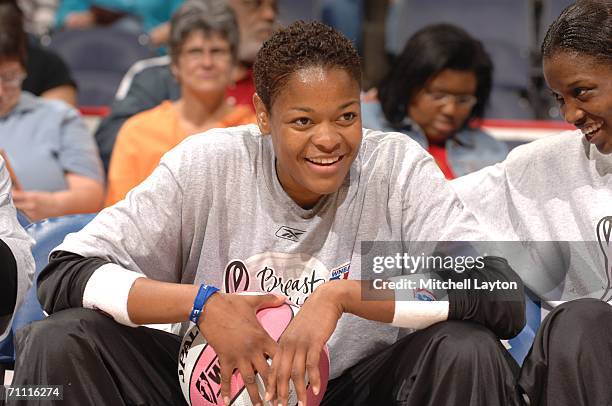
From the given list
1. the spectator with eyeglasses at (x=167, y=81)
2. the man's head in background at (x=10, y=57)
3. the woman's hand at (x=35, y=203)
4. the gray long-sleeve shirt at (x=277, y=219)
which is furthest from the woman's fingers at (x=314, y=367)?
the spectator with eyeglasses at (x=167, y=81)

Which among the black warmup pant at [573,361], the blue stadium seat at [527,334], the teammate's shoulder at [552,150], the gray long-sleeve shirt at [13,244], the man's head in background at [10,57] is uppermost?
the man's head in background at [10,57]

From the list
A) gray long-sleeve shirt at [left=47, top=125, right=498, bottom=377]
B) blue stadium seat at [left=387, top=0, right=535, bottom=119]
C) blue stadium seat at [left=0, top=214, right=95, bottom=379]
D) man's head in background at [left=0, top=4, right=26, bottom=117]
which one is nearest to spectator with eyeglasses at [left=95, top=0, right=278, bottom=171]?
man's head in background at [left=0, top=4, right=26, bottom=117]

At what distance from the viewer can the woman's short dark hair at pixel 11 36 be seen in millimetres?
3891

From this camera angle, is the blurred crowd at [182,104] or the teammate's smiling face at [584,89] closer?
the teammate's smiling face at [584,89]

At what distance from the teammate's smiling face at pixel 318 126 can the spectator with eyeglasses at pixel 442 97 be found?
65.2 inches

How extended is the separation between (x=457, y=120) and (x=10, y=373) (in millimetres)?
2238

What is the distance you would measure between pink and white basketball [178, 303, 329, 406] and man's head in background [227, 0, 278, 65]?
102 inches

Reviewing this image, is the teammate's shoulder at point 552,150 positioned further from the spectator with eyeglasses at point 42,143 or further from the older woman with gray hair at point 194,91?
the spectator with eyeglasses at point 42,143

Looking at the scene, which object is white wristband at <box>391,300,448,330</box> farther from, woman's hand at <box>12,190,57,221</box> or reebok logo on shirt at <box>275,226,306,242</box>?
woman's hand at <box>12,190,57,221</box>

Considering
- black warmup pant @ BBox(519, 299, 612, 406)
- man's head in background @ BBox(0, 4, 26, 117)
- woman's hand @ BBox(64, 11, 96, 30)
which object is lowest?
black warmup pant @ BBox(519, 299, 612, 406)

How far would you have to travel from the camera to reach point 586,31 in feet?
8.43

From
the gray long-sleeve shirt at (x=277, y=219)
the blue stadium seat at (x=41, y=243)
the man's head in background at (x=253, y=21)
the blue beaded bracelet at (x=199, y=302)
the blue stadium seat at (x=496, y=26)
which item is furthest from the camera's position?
the blue stadium seat at (x=496, y=26)

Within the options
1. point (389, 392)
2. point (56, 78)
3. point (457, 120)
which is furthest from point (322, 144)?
point (56, 78)

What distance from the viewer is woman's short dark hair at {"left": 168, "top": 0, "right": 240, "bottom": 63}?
13.9ft
